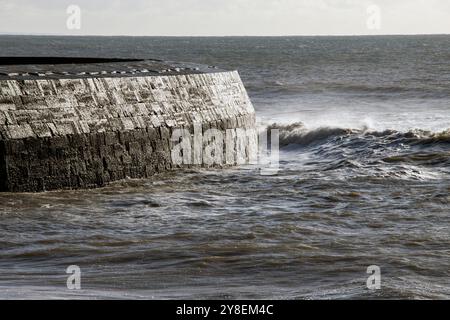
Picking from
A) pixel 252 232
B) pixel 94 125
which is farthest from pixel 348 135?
pixel 252 232

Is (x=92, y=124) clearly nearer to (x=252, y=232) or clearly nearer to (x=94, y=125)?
(x=94, y=125)

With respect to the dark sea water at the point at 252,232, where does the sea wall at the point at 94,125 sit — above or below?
above

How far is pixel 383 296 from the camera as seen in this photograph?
306 inches

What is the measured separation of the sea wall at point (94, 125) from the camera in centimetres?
1225

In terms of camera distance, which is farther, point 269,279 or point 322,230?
point 322,230

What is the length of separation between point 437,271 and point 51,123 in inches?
223

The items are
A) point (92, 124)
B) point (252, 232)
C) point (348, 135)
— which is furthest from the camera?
point (348, 135)

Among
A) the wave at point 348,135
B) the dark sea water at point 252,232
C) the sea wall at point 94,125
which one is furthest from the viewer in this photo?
the wave at point 348,135

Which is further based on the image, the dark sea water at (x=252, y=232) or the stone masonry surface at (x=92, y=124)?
the stone masonry surface at (x=92, y=124)

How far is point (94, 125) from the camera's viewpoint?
13.0m

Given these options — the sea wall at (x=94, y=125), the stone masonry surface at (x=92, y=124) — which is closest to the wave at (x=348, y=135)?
the sea wall at (x=94, y=125)

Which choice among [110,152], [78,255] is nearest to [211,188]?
[110,152]

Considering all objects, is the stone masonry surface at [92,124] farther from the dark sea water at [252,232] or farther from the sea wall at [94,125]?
the dark sea water at [252,232]
